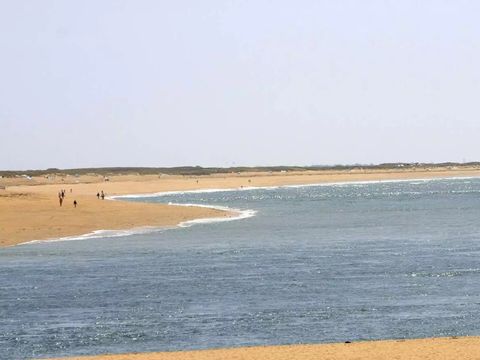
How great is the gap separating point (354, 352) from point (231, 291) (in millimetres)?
11793

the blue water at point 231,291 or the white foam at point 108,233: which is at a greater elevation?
the blue water at point 231,291

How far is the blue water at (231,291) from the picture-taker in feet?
81.2

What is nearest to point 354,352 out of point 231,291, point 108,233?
point 231,291

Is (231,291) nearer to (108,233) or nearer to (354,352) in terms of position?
(354,352)

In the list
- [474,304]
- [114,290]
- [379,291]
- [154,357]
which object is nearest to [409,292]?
[379,291]

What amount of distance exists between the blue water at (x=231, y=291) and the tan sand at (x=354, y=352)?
171 centimetres

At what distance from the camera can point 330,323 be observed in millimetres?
26000

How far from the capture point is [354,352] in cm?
2106

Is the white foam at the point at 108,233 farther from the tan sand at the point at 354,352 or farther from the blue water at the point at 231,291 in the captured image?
the tan sand at the point at 354,352

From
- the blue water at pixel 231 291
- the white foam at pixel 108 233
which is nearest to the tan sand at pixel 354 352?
the blue water at pixel 231 291

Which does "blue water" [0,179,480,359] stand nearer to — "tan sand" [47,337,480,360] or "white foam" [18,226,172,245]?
"tan sand" [47,337,480,360]

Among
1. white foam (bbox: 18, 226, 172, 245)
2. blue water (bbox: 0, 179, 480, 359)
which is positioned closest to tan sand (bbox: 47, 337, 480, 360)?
blue water (bbox: 0, 179, 480, 359)

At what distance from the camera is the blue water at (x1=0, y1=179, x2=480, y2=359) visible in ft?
81.2

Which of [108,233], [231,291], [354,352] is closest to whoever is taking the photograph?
[354,352]
